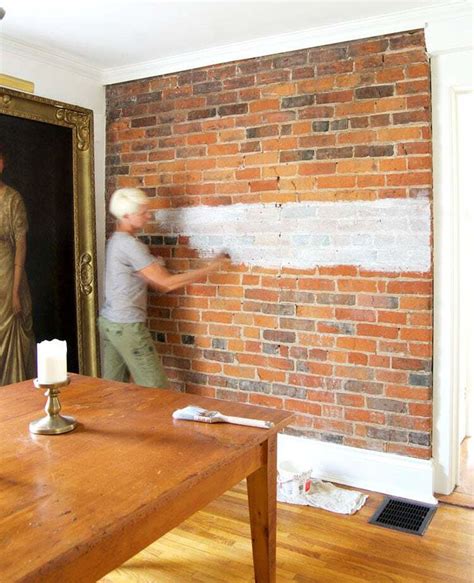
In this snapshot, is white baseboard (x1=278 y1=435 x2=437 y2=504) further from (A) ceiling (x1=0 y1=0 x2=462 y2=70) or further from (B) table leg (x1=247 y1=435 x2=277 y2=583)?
(A) ceiling (x1=0 y1=0 x2=462 y2=70)

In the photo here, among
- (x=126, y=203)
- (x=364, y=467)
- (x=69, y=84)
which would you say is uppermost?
(x=69, y=84)

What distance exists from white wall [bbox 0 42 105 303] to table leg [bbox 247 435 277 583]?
8.09 feet

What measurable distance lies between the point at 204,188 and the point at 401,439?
195 centimetres

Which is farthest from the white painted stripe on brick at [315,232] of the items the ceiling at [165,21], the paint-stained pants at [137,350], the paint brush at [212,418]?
the paint brush at [212,418]

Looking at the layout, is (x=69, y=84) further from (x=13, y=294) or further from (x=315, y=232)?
(x=315, y=232)

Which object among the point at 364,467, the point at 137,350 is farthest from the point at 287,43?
the point at 364,467

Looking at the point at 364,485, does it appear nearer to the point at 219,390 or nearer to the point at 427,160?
the point at 219,390

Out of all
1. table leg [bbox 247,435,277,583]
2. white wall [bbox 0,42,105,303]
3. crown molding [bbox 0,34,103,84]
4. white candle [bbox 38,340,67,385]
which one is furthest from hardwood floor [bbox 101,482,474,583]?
crown molding [bbox 0,34,103,84]

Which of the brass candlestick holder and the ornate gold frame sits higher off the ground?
the ornate gold frame

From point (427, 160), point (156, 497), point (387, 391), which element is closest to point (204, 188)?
point (427, 160)

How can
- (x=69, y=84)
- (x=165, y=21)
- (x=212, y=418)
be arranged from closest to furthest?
(x=212, y=418) → (x=165, y=21) → (x=69, y=84)

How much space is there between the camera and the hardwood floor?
2270 mm

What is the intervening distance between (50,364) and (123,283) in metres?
1.66

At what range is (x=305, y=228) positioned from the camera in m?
3.21
